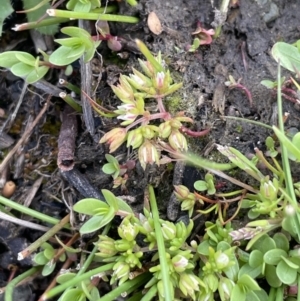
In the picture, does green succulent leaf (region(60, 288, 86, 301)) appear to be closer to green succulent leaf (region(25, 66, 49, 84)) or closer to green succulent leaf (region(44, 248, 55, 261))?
green succulent leaf (region(44, 248, 55, 261))

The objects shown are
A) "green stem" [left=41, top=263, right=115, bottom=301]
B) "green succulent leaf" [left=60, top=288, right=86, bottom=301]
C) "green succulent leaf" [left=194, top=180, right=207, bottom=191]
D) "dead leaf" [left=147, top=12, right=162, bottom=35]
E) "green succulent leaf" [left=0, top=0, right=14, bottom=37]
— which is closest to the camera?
"green stem" [left=41, top=263, right=115, bottom=301]

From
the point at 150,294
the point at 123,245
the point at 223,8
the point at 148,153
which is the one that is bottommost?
the point at 150,294

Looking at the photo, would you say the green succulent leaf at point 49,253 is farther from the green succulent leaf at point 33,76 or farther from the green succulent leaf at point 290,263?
the green succulent leaf at point 290,263

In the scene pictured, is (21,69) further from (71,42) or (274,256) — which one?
(274,256)

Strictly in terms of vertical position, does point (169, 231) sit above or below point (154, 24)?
below

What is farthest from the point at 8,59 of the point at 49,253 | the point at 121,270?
the point at 121,270

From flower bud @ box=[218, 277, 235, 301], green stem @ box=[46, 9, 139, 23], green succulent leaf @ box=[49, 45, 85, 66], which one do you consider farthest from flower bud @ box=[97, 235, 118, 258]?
green stem @ box=[46, 9, 139, 23]
